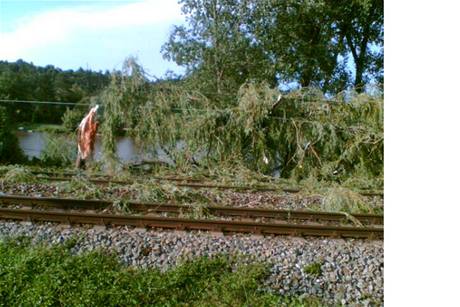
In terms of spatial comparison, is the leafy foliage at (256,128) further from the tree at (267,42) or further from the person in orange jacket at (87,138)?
the tree at (267,42)

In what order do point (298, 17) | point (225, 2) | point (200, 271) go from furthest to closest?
1. point (298, 17)
2. point (225, 2)
3. point (200, 271)

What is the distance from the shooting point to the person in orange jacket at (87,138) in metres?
11.2

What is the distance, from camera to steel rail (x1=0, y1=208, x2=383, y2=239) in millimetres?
6203

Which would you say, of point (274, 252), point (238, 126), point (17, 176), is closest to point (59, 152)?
point (17, 176)

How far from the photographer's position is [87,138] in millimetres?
11211

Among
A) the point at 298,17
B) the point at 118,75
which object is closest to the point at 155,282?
the point at 118,75

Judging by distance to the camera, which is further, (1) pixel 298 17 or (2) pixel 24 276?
(1) pixel 298 17

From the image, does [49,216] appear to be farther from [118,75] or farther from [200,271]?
[118,75]

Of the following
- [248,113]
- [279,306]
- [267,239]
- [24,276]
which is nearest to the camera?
[279,306]

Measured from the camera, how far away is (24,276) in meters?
4.45

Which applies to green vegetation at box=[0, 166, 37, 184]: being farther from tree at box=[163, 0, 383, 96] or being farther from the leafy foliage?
tree at box=[163, 0, 383, 96]

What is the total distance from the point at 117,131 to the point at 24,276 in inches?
285

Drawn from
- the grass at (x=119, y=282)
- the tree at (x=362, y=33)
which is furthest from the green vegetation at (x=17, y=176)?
the tree at (x=362, y=33)

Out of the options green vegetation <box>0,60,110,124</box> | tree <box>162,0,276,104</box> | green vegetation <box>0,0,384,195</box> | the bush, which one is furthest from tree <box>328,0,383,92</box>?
the bush
